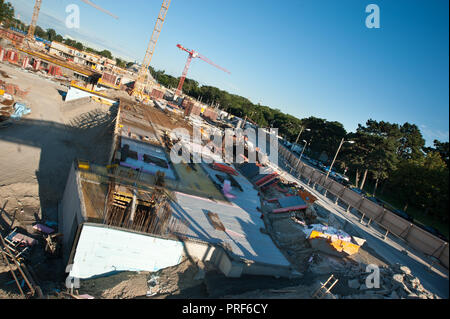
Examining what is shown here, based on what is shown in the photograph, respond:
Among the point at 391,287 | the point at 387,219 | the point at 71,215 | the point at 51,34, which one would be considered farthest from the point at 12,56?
the point at 51,34

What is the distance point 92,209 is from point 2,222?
5.24 meters

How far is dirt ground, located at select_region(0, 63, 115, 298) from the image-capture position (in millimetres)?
12100

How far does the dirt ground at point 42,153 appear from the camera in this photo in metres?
12.1

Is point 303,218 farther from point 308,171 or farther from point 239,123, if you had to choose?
point 239,123

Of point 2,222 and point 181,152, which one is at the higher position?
point 181,152

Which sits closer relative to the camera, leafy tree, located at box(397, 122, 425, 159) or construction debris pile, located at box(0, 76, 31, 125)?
leafy tree, located at box(397, 122, 425, 159)

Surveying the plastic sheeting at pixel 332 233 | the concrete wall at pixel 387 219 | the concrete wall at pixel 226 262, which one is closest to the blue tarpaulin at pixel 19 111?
the concrete wall at pixel 226 262

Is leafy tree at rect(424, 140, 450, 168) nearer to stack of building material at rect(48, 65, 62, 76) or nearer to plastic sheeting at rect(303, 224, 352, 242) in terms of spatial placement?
plastic sheeting at rect(303, 224, 352, 242)

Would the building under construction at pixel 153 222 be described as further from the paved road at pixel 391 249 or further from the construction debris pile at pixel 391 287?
the paved road at pixel 391 249

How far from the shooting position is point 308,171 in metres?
30.9

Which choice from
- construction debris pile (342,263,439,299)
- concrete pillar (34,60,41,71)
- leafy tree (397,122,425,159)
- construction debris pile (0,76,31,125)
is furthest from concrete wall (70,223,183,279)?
concrete pillar (34,60,41,71)

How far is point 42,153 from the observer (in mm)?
19891
